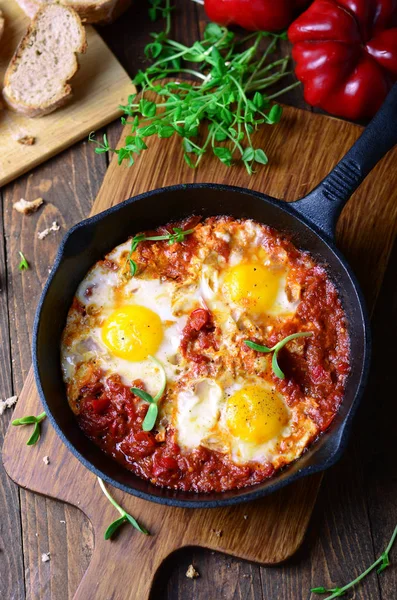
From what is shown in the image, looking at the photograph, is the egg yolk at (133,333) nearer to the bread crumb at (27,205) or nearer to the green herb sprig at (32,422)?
the green herb sprig at (32,422)

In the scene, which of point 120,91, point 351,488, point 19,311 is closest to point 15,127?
point 120,91

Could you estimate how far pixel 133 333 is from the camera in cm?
389

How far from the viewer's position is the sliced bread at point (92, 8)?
4.73m

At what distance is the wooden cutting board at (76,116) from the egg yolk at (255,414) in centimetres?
226

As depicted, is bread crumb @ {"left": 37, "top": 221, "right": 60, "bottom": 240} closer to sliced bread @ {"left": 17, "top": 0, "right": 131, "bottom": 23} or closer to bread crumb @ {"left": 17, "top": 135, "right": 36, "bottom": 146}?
bread crumb @ {"left": 17, "top": 135, "right": 36, "bottom": 146}

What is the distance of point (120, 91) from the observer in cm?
477

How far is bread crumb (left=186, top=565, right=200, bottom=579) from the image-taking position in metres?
4.20

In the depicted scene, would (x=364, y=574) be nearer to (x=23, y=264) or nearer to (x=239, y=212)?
(x=239, y=212)

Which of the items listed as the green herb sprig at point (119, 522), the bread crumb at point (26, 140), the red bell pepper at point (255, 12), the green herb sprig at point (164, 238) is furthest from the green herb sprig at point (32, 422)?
the red bell pepper at point (255, 12)

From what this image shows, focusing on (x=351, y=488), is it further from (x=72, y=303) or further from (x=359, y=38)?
(x=359, y=38)

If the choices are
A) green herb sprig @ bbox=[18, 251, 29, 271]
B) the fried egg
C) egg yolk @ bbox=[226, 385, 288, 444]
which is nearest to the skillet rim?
egg yolk @ bbox=[226, 385, 288, 444]

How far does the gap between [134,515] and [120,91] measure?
2957 millimetres

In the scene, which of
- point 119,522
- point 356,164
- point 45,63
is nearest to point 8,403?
point 119,522

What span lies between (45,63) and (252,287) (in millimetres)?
2343
